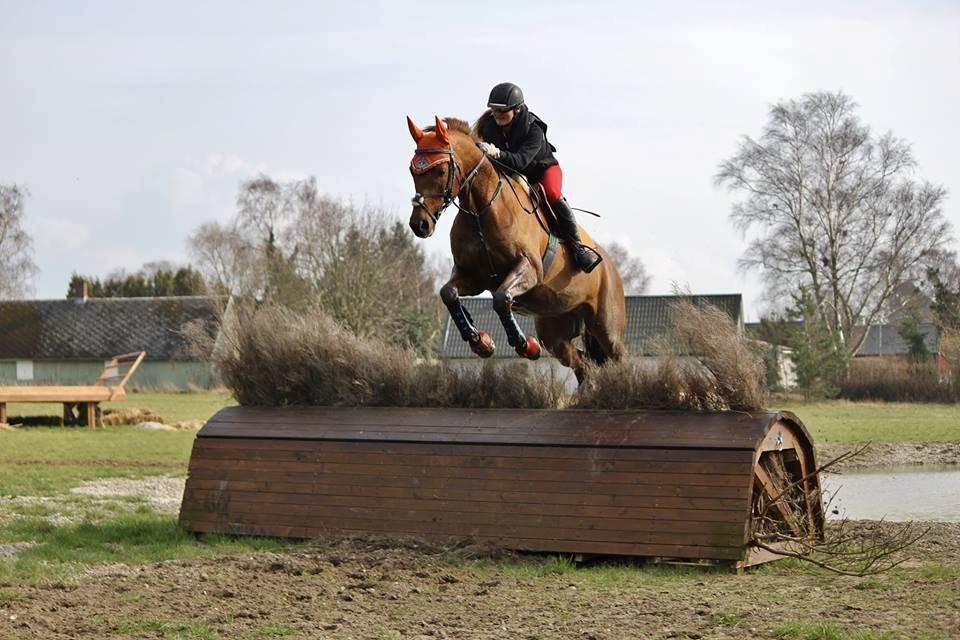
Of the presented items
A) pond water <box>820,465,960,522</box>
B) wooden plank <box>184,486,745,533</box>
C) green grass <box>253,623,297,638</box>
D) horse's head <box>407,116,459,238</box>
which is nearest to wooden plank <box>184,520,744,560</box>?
wooden plank <box>184,486,745,533</box>

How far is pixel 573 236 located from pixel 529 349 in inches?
47.3

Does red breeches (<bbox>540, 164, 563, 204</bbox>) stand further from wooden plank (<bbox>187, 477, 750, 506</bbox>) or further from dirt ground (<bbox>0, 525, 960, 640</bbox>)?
dirt ground (<bbox>0, 525, 960, 640</bbox>)

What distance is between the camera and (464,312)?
8.64 metres

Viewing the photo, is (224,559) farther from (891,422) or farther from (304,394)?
(891,422)

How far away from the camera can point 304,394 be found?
32.0 ft

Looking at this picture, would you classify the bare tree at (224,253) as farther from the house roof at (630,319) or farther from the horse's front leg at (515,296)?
the horse's front leg at (515,296)

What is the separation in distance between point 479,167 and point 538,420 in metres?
1.89

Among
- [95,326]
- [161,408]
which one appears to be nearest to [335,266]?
[161,408]

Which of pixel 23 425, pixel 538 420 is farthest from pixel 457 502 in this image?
pixel 23 425

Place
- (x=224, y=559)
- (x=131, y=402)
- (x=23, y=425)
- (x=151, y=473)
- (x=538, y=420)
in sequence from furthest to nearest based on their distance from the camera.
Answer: (x=131, y=402)
(x=23, y=425)
(x=151, y=473)
(x=538, y=420)
(x=224, y=559)

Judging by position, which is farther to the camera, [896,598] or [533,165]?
[533,165]

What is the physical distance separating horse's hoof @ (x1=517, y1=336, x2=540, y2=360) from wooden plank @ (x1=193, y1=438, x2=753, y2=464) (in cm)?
86

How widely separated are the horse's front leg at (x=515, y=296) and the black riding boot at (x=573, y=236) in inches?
31.7

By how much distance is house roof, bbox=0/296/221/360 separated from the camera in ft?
204
